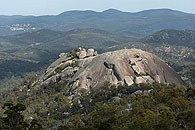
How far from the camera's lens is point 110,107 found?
55125mm

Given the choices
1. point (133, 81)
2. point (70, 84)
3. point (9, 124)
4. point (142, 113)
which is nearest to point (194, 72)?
point (133, 81)

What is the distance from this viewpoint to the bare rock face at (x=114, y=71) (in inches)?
3297

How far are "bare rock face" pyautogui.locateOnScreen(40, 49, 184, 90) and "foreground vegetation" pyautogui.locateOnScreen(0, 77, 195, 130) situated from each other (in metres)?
3.88

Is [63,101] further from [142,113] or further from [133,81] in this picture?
[142,113]

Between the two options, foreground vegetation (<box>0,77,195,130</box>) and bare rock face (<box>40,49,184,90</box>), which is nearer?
foreground vegetation (<box>0,77,195,130</box>)

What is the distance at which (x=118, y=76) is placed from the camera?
275 feet

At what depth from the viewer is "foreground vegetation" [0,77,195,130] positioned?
137 feet

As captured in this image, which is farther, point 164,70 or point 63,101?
point 164,70

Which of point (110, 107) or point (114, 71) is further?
point (114, 71)

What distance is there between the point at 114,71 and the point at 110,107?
30.6 meters

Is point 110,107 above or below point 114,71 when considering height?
below

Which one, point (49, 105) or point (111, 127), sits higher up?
point (111, 127)

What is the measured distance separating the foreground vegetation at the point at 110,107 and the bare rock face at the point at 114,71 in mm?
3883

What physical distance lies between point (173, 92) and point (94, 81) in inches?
1306
